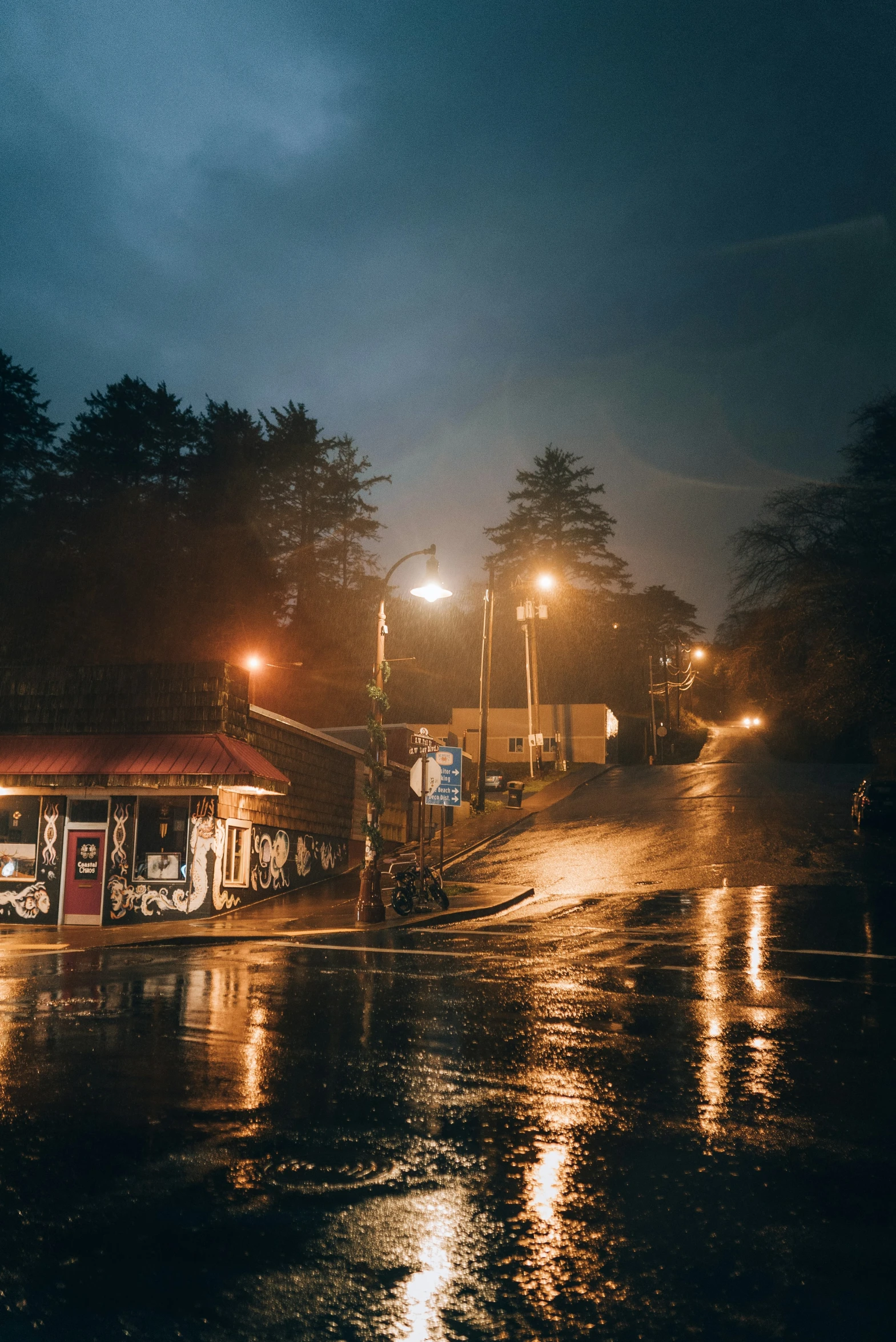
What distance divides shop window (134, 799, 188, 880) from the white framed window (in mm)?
1066

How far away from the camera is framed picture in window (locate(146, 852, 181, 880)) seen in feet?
75.5

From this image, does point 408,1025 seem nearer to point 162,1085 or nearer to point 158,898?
point 162,1085

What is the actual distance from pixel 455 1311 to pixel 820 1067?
16.6 feet

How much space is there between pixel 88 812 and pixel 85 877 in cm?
146

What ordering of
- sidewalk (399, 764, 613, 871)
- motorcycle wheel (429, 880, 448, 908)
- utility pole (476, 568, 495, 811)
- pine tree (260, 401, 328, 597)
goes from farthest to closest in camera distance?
1. pine tree (260, 401, 328, 597)
2. utility pole (476, 568, 495, 811)
3. sidewalk (399, 764, 613, 871)
4. motorcycle wheel (429, 880, 448, 908)

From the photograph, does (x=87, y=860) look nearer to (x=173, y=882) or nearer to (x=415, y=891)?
(x=173, y=882)

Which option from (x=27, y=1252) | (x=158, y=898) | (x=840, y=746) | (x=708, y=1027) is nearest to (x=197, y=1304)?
(x=27, y=1252)

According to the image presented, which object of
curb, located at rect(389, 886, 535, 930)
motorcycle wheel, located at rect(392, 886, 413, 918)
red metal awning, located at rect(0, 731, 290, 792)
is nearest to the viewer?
curb, located at rect(389, 886, 535, 930)

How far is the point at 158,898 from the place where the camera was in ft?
75.3

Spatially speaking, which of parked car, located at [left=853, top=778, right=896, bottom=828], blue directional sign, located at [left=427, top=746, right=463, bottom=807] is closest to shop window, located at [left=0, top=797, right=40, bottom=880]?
blue directional sign, located at [left=427, top=746, right=463, bottom=807]

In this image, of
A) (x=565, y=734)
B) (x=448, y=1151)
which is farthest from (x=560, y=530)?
(x=448, y=1151)

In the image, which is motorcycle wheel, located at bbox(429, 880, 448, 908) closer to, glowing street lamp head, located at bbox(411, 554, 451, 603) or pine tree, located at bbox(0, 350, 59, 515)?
glowing street lamp head, located at bbox(411, 554, 451, 603)

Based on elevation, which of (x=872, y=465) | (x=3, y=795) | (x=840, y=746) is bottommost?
(x=3, y=795)

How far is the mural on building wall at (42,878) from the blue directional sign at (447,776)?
854 cm
